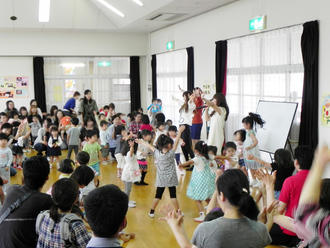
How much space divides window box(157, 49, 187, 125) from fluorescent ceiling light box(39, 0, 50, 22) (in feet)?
12.9

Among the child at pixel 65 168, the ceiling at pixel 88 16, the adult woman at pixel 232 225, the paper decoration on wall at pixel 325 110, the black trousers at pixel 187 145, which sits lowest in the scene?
the black trousers at pixel 187 145

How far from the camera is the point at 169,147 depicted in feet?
16.6

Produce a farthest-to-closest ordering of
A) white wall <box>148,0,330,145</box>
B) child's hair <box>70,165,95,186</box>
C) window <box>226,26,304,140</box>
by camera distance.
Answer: window <box>226,26,304,140</box> < white wall <box>148,0,330,145</box> < child's hair <box>70,165,95,186</box>

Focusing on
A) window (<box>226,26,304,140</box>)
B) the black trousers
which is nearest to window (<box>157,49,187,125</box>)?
window (<box>226,26,304,140</box>)

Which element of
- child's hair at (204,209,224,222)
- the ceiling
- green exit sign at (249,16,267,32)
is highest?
the ceiling

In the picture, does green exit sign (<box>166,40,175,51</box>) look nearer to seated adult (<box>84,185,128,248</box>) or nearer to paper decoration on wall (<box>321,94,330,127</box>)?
paper decoration on wall (<box>321,94,330,127</box>)

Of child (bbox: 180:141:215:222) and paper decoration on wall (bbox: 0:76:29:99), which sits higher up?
paper decoration on wall (bbox: 0:76:29:99)

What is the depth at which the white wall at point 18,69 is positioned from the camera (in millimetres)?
13234

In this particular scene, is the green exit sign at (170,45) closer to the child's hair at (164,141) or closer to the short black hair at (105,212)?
the child's hair at (164,141)

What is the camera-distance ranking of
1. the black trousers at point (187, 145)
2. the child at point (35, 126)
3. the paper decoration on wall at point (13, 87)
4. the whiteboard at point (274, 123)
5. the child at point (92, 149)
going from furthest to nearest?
the paper decoration on wall at point (13, 87) < the child at point (35, 126) < the black trousers at point (187, 145) < the whiteboard at point (274, 123) < the child at point (92, 149)

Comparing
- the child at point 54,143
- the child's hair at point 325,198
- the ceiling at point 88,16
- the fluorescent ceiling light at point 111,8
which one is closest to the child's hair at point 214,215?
the child's hair at point 325,198

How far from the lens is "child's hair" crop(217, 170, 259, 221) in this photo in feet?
6.69

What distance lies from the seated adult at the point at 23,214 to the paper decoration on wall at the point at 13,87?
11592mm

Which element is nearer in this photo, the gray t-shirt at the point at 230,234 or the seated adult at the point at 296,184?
the gray t-shirt at the point at 230,234
